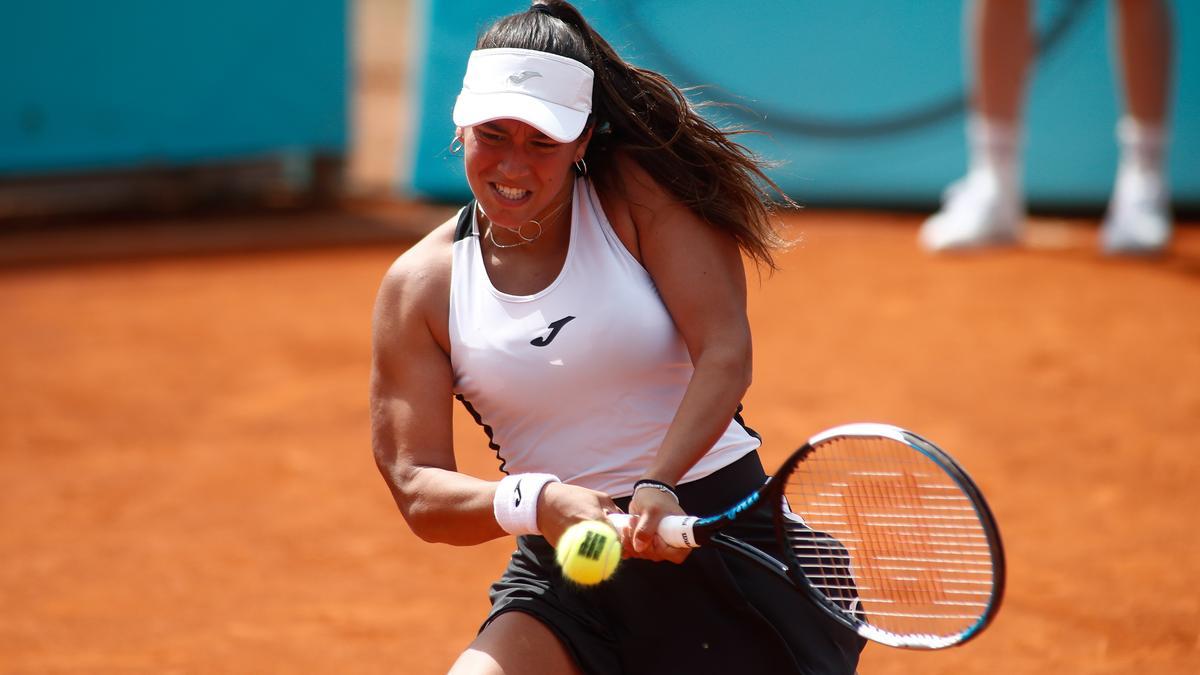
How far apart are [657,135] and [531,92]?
0.90 feet

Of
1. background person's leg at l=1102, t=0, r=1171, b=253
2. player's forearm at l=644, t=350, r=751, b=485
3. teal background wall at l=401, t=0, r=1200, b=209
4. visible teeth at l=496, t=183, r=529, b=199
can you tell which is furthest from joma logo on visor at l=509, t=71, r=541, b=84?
teal background wall at l=401, t=0, r=1200, b=209

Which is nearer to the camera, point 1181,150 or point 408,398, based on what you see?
point 408,398

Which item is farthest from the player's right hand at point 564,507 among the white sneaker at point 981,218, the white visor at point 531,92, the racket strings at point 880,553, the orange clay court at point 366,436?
the white sneaker at point 981,218

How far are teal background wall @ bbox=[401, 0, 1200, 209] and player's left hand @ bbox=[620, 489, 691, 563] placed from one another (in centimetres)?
498

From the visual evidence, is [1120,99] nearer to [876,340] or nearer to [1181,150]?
[1181,150]

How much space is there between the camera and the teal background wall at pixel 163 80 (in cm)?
802

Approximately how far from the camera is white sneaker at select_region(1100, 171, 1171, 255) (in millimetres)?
6293

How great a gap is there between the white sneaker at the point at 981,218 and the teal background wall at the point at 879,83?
1.05 metres

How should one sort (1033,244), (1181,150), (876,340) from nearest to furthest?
(876,340) → (1033,244) → (1181,150)

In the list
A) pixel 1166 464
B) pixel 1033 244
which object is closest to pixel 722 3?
pixel 1033 244

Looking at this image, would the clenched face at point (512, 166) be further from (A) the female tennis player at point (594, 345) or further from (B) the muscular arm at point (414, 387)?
(B) the muscular arm at point (414, 387)

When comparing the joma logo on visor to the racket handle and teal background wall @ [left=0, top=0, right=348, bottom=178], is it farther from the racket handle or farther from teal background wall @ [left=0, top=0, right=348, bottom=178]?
teal background wall @ [left=0, top=0, right=348, bottom=178]

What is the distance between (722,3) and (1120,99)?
2051 mm

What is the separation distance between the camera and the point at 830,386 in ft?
17.8
